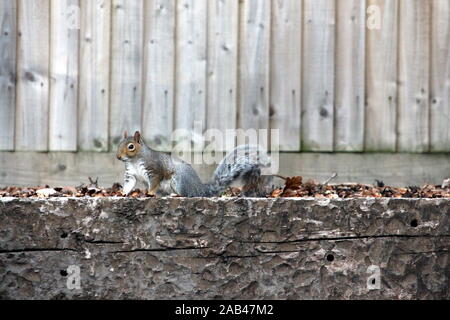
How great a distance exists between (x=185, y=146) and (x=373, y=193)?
3.72 feet

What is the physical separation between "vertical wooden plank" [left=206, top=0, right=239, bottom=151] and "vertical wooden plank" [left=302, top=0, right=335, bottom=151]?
1.23ft

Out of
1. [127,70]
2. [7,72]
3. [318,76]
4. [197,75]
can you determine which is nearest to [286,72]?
[318,76]

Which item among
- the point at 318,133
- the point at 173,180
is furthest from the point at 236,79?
the point at 173,180

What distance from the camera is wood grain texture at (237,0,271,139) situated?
4.45 meters

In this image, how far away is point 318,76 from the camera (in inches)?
176

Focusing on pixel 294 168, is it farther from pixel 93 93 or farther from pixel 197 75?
pixel 93 93

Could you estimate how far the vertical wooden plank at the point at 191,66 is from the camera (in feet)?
14.5

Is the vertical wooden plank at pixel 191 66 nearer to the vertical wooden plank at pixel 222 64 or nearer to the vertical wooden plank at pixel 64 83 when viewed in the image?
the vertical wooden plank at pixel 222 64

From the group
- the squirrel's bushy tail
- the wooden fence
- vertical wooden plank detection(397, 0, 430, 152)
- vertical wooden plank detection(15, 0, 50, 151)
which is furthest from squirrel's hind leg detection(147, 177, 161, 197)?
vertical wooden plank detection(397, 0, 430, 152)

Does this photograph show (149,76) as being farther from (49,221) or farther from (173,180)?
(49,221)

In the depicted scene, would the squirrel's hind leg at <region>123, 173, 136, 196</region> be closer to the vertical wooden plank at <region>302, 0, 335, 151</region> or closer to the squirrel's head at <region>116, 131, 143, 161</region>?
the squirrel's head at <region>116, 131, 143, 161</region>

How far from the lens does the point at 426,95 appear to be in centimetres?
453

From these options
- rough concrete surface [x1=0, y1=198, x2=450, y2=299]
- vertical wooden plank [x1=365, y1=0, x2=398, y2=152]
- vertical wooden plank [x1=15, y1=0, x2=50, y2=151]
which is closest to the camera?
rough concrete surface [x1=0, y1=198, x2=450, y2=299]

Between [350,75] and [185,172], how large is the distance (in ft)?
3.93
